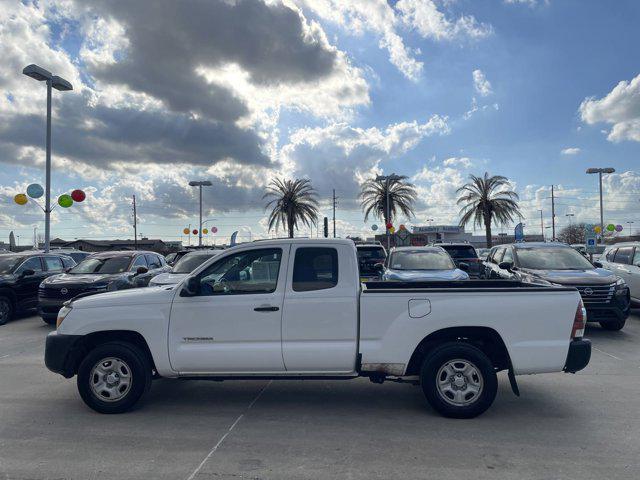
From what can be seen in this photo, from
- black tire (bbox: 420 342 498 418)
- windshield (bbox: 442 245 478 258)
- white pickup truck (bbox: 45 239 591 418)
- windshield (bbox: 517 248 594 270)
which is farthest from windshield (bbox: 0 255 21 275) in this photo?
windshield (bbox: 442 245 478 258)

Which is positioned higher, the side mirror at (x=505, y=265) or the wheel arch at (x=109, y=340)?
the side mirror at (x=505, y=265)

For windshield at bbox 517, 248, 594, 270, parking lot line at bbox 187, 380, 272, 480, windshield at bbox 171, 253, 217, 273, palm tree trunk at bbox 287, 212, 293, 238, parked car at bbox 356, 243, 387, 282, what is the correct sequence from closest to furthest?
parking lot line at bbox 187, 380, 272, 480, windshield at bbox 517, 248, 594, 270, windshield at bbox 171, 253, 217, 273, parked car at bbox 356, 243, 387, 282, palm tree trunk at bbox 287, 212, 293, 238

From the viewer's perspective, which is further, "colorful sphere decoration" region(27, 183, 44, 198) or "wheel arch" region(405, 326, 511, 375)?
"colorful sphere decoration" region(27, 183, 44, 198)

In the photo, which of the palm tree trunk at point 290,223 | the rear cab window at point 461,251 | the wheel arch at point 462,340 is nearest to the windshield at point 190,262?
the wheel arch at point 462,340

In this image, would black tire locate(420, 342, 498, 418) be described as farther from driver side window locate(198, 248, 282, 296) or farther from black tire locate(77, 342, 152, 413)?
black tire locate(77, 342, 152, 413)

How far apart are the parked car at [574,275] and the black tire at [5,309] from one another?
11729 mm

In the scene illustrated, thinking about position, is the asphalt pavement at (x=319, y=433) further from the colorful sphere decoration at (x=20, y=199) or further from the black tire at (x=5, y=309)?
the colorful sphere decoration at (x=20, y=199)

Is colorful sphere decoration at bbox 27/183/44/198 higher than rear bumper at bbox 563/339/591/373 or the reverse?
Answer: higher

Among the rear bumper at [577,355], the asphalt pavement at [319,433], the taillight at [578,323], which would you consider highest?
the taillight at [578,323]

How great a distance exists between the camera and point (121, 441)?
14.6 feet

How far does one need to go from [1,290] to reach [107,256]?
2.51m

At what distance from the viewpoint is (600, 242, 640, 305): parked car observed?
11.2 metres

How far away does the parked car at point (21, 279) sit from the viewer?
12.0m

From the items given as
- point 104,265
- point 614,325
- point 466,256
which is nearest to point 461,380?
point 614,325
